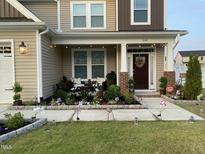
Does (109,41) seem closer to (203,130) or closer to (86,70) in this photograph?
(86,70)

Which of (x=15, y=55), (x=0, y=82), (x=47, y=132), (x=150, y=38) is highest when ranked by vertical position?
(x=150, y=38)

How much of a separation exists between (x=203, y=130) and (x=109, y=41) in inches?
321

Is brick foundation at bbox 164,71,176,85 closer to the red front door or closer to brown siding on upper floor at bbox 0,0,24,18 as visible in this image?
the red front door

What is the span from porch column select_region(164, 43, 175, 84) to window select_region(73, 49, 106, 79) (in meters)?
3.67

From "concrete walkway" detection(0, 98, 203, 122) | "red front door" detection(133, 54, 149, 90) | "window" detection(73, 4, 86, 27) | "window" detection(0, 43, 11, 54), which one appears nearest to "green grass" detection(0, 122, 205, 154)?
"concrete walkway" detection(0, 98, 203, 122)

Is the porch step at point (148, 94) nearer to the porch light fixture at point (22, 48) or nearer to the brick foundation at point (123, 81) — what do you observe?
the brick foundation at point (123, 81)

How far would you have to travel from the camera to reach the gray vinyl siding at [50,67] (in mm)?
13031

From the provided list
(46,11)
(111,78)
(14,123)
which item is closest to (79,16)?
(46,11)

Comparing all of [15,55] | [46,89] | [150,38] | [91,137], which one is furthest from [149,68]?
[91,137]

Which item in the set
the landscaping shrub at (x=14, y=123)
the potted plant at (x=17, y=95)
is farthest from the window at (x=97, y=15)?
the landscaping shrub at (x=14, y=123)

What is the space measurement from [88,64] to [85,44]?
2.29m

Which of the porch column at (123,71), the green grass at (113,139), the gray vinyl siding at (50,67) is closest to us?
the green grass at (113,139)

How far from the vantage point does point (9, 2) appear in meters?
12.7

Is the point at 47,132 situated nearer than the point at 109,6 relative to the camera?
Yes
